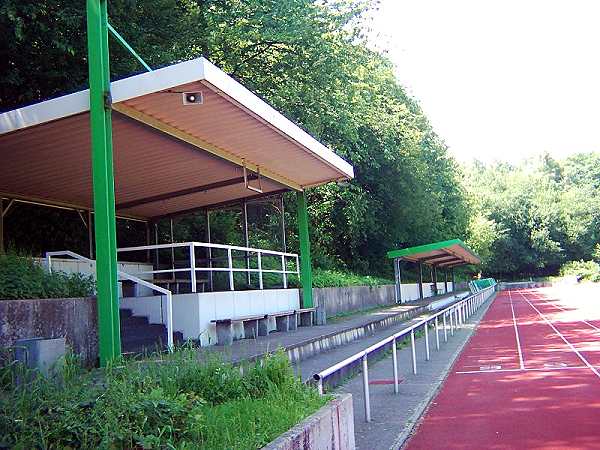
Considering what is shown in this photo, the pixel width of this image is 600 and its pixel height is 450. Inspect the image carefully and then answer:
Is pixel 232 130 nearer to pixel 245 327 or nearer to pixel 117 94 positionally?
pixel 117 94

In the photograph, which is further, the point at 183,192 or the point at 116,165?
the point at 183,192

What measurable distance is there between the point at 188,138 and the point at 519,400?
7025 mm

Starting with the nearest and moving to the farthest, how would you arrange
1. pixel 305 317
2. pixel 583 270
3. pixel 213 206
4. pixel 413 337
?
pixel 413 337, pixel 305 317, pixel 213 206, pixel 583 270

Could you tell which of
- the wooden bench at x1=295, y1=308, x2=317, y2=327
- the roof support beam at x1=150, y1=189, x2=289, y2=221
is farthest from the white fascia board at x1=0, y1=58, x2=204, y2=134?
the wooden bench at x1=295, y1=308, x2=317, y2=327

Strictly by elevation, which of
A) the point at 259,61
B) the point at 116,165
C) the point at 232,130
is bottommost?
the point at 116,165

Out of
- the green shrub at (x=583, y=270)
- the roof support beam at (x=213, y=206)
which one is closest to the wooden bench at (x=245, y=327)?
the roof support beam at (x=213, y=206)

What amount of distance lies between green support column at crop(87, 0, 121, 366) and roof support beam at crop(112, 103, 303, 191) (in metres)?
0.38

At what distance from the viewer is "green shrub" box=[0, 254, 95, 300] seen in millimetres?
8672

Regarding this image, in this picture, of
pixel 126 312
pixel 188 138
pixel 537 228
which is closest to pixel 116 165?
pixel 188 138

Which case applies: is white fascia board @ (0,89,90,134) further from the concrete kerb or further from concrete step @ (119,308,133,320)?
the concrete kerb

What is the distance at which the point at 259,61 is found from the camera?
21562 millimetres

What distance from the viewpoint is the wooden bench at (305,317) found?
1869 centimetres

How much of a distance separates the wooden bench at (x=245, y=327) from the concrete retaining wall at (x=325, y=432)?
22.1ft

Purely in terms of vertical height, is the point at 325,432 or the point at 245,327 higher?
the point at 245,327
